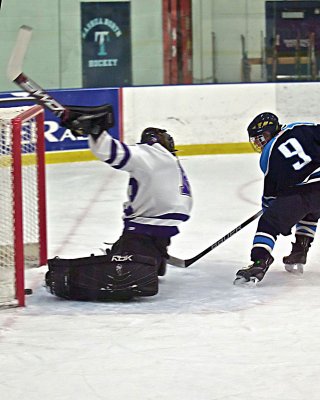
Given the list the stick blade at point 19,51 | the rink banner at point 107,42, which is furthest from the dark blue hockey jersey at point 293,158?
the rink banner at point 107,42

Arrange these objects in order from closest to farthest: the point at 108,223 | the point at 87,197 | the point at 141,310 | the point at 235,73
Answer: the point at 141,310
the point at 108,223
the point at 87,197
the point at 235,73

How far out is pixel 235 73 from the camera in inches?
333

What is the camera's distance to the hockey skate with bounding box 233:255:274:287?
4008mm

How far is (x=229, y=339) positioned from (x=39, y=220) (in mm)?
1262

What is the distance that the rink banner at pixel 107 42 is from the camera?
8227mm

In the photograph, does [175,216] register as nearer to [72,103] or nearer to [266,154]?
[266,154]

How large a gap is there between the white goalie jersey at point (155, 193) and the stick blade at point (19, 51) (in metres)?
0.51

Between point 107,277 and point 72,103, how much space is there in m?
4.06

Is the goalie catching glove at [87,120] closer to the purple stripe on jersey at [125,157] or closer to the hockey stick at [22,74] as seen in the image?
the hockey stick at [22,74]

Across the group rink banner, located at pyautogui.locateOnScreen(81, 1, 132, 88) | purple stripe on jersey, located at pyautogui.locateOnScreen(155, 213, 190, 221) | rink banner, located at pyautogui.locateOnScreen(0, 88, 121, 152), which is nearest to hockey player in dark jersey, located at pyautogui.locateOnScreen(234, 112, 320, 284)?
purple stripe on jersey, located at pyautogui.locateOnScreen(155, 213, 190, 221)

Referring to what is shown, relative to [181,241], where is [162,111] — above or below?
above

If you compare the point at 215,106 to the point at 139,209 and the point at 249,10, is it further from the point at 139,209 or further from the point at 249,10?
the point at 139,209

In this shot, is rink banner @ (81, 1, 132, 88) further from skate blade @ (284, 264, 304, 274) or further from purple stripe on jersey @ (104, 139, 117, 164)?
purple stripe on jersey @ (104, 139, 117, 164)

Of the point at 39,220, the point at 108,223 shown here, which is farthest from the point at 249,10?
the point at 39,220
